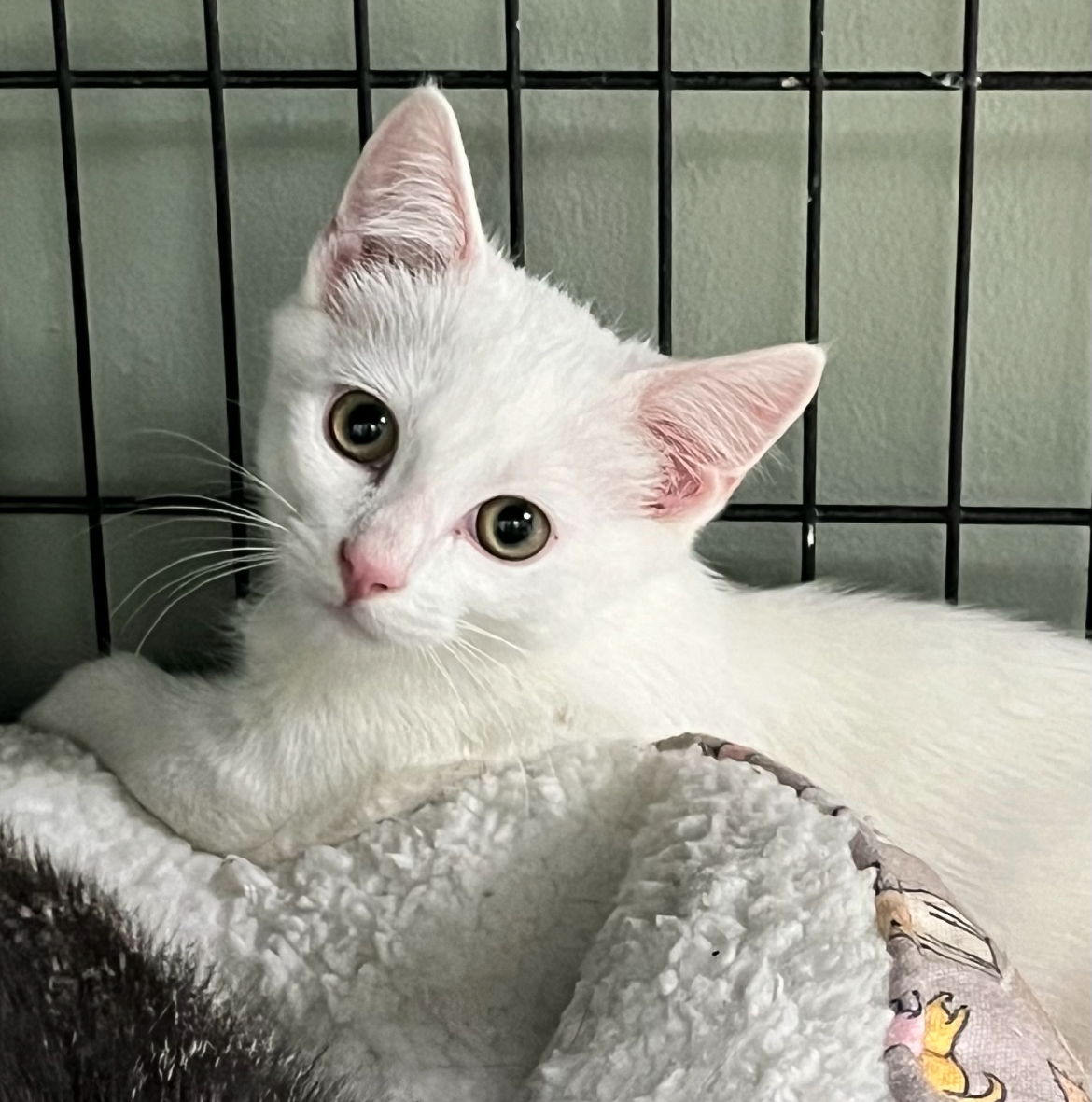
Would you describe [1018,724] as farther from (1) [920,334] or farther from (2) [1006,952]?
(1) [920,334]

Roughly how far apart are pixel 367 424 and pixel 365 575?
141mm

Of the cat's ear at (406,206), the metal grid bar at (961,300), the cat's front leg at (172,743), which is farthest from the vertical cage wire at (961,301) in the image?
the cat's front leg at (172,743)

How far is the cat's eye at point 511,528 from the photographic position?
96 cm

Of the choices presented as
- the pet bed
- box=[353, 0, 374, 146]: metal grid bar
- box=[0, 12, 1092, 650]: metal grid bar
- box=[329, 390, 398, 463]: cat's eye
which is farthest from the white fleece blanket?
box=[353, 0, 374, 146]: metal grid bar

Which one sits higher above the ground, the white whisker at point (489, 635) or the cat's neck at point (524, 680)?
the white whisker at point (489, 635)

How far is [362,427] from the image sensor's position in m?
0.99

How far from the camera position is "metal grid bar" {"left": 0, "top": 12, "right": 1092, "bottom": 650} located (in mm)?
1215

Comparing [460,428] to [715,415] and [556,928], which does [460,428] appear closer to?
[715,415]

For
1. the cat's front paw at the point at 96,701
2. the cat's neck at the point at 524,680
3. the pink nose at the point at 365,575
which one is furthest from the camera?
the cat's front paw at the point at 96,701

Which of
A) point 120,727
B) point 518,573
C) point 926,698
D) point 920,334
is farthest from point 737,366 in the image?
point 120,727

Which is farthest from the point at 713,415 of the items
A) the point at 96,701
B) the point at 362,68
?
the point at 96,701

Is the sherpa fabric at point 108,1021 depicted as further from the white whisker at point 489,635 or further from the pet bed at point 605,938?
the white whisker at point 489,635

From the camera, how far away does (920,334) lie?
1344 mm

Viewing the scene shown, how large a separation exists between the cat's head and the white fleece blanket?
0.53 ft
